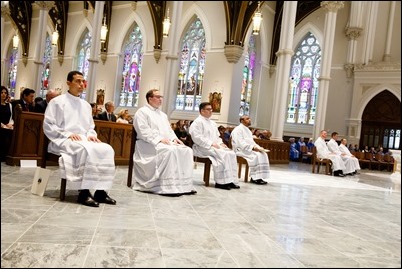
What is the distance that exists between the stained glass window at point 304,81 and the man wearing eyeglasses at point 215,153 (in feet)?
49.6

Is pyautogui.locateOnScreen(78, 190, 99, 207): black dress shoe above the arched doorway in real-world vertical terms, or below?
below

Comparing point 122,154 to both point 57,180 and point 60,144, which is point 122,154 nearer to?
point 57,180

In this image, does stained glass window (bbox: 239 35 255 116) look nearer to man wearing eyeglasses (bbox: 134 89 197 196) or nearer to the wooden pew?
the wooden pew

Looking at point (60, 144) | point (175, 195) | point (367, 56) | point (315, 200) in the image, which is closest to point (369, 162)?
point (367, 56)

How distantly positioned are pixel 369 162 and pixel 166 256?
16072 millimetres

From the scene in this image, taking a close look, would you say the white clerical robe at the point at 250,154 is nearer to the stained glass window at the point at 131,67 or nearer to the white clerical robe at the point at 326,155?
the white clerical robe at the point at 326,155

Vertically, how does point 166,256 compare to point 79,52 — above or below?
below

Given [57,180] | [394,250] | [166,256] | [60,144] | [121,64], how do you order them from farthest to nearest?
[121,64] < [57,180] < [60,144] < [394,250] < [166,256]

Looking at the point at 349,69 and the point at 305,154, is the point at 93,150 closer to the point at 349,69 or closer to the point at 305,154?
the point at 305,154

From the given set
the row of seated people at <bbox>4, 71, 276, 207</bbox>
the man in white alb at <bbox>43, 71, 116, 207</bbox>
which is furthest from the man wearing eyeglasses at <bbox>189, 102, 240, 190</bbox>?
the man in white alb at <bbox>43, 71, 116, 207</bbox>

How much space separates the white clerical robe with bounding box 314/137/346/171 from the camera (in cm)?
1152

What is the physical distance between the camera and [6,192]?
4102 mm

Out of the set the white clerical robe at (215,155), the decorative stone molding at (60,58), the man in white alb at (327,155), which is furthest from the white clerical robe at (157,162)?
the decorative stone molding at (60,58)

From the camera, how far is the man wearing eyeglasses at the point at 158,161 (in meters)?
5.07
